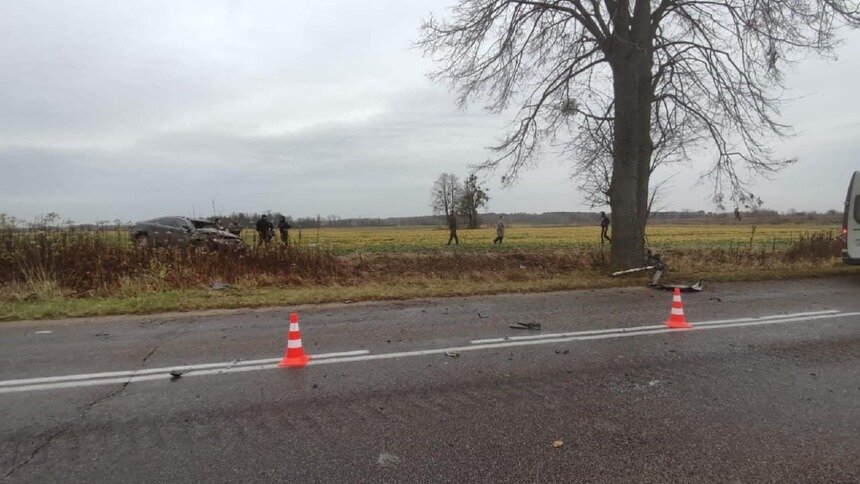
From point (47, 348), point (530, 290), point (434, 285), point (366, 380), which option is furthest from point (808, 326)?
point (47, 348)

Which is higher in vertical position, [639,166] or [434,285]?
[639,166]

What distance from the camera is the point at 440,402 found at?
3957 mm

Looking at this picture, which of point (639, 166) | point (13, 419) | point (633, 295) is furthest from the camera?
point (639, 166)

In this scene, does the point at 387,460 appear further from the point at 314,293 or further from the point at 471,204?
the point at 471,204

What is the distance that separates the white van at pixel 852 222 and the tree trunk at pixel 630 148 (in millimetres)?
4275

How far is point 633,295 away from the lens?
9359 mm

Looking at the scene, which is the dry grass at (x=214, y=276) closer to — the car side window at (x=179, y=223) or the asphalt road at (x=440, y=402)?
the asphalt road at (x=440, y=402)

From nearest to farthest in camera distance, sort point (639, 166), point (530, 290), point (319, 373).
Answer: point (319, 373) < point (530, 290) < point (639, 166)

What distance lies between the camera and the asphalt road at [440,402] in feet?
9.83

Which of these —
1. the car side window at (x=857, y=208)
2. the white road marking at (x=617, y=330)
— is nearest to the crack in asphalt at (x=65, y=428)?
the white road marking at (x=617, y=330)

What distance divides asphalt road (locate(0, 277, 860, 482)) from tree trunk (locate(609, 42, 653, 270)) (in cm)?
523

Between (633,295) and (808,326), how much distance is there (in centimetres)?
309

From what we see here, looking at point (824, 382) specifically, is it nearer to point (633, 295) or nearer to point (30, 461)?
point (633, 295)

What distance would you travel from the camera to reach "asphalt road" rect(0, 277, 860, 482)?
3.00 meters
